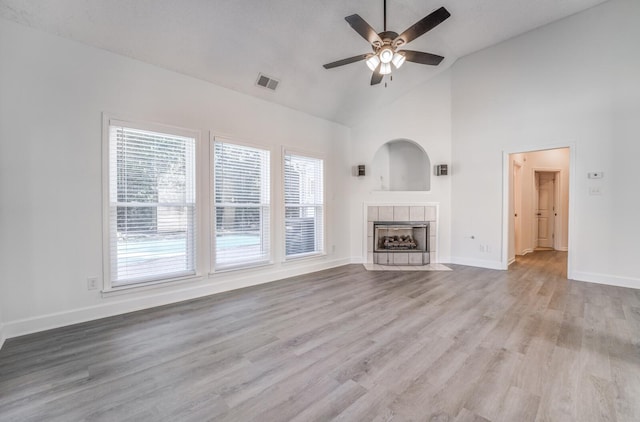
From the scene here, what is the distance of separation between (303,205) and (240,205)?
126 cm

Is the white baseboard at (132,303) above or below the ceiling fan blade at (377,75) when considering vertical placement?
below

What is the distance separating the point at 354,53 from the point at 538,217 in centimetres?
712

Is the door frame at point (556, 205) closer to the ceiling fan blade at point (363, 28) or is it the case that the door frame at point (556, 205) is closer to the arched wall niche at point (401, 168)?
the arched wall niche at point (401, 168)

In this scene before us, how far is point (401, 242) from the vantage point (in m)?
5.79

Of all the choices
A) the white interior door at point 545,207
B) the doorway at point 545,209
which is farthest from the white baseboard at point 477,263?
the white interior door at point 545,207

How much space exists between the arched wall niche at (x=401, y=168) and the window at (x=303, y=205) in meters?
1.79

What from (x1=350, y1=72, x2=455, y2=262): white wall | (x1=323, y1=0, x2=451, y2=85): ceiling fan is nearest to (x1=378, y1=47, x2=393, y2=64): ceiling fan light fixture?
(x1=323, y1=0, x2=451, y2=85): ceiling fan

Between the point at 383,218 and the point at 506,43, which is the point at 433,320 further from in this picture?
the point at 506,43

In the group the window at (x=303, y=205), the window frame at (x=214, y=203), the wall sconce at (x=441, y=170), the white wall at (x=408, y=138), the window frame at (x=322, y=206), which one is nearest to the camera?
the window frame at (x=214, y=203)

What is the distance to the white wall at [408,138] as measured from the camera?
570 centimetres

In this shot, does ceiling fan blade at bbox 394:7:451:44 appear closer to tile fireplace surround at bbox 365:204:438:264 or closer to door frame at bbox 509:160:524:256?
tile fireplace surround at bbox 365:204:438:264

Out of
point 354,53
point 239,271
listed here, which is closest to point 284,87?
point 354,53

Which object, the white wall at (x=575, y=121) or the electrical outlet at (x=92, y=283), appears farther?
the white wall at (x=575, y=121)

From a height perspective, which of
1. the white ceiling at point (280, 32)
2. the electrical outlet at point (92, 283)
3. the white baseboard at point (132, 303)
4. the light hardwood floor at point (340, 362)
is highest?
the white ceiling at point (280, 32)
